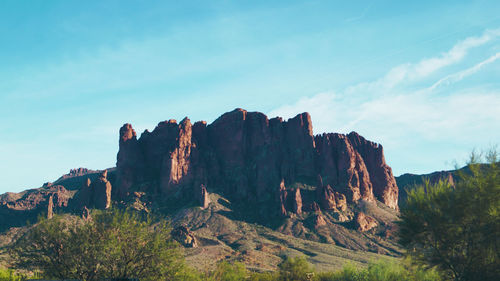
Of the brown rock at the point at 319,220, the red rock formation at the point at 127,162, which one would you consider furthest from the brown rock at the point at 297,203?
the red rock formation at the point at 127,162

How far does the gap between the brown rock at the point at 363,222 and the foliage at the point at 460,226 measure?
126085 mm

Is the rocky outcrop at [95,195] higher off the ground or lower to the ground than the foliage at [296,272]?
higher

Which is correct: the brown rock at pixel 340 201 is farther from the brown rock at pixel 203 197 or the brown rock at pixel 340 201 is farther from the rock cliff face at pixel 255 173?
the brown rock at pixel 203 197

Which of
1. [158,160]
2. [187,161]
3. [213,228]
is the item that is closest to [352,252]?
[213,228]

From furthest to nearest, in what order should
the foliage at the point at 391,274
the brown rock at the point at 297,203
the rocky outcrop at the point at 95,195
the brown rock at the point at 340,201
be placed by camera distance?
1. the brown rock at the point at 340,201
2. the brown rock at the point at 297,203
3. the rocky outcrop at the point at 95,195
4. the foliage at the point at 391,274

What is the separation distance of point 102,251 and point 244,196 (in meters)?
147

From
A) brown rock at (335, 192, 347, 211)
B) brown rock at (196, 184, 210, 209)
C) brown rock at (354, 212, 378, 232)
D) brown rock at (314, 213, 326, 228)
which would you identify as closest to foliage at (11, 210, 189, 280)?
brown rock at (314, 213, 326, 228)

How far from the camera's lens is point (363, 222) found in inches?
6280

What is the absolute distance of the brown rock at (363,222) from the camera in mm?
157250

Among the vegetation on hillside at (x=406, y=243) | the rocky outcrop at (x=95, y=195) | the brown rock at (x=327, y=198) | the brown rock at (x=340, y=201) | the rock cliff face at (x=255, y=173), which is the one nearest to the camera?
the vegetation on hillside at (x=406, y=243)

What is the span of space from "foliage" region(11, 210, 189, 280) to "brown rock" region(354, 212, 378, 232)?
125 m

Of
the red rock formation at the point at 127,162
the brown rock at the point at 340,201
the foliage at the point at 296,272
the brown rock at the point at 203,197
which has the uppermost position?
the red rock formation at the point at 127,162

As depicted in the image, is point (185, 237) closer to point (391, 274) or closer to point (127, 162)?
point (127, 162)

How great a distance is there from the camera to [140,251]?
137ft
